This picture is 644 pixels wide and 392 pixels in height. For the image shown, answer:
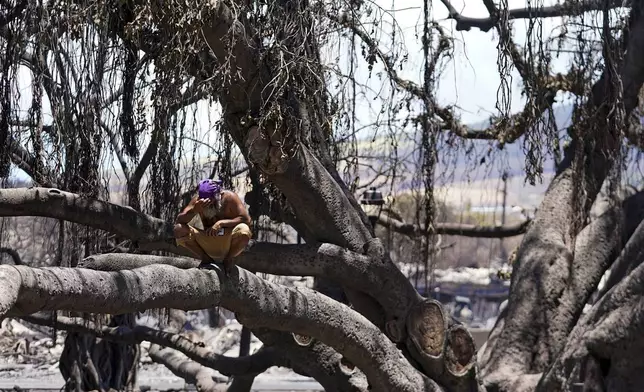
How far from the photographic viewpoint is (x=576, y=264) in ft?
26.6

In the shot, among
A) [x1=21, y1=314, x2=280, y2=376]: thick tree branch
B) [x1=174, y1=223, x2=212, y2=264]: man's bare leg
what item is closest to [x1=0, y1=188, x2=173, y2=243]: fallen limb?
[x1=174, y1=223, x2=212, y2=264]: man's bare leg

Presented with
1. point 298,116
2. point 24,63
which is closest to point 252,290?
point 298,116

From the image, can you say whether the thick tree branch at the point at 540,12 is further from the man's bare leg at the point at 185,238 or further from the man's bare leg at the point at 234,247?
the man's bare leg at the point at 185,238

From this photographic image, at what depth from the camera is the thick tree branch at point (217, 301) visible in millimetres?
4285

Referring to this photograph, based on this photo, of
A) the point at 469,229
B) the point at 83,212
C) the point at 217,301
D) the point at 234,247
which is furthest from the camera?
the point at 469,229

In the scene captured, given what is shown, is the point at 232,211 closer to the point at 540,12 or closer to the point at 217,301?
the point at 217,301

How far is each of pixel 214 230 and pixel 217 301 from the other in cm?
55

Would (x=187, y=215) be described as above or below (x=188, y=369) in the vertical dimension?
above

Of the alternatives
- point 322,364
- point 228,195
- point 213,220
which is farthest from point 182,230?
point 322,364

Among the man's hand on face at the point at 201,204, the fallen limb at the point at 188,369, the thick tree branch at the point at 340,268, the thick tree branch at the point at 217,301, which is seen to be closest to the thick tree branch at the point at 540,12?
the thick tree branch at the point at 340,268

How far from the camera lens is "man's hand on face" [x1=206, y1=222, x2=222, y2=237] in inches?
193

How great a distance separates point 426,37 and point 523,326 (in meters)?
2.40

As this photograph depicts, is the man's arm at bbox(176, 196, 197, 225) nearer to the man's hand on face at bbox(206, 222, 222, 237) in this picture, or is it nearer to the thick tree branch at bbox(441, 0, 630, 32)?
the man's hand on face at bbox(206, 222, 222, 237)

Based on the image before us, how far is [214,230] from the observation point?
4.92 metres
